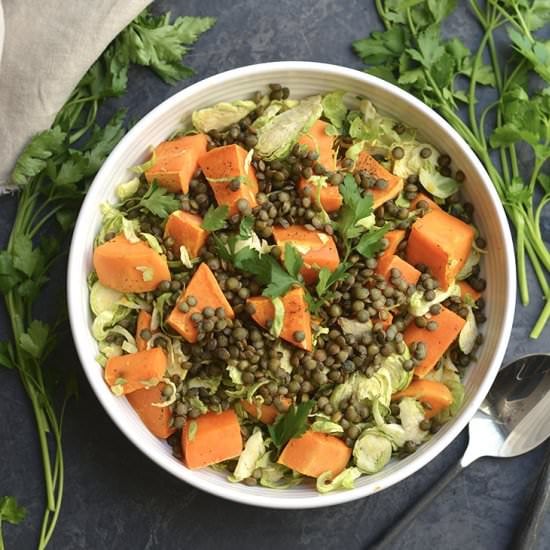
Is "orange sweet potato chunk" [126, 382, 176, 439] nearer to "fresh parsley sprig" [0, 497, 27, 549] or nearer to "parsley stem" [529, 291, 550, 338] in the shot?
"fresh parsley sprig" [0, 497, 27, 549]

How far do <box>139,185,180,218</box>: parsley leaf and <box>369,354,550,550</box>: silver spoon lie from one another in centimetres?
162

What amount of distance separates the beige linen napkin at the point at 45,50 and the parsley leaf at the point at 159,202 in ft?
2.14

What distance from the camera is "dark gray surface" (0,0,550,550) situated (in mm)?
3650

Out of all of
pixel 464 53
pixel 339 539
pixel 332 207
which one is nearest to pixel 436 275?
pixel 332 207

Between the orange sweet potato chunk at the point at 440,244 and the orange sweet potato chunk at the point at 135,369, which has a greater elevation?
the orange sweet potato chunk at the point at 440,244

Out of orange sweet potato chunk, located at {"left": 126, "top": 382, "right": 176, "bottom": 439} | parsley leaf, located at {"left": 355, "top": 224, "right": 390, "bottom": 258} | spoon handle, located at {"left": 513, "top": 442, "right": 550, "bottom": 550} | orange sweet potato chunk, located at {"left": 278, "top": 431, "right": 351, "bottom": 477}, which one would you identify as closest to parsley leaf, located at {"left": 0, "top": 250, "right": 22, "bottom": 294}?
orange sweet potato chunk, located at {"left": 126, "top": 382, "right": 176, "bottom": 439}

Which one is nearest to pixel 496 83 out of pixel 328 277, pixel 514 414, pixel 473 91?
pixel 473 91

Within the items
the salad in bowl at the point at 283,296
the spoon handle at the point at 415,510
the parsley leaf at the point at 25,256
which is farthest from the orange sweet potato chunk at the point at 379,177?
the parsley leaf at the point at 25,256

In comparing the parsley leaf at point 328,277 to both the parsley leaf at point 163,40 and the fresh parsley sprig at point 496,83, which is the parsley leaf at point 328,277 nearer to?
the fresh parsley sprig at point 496,83

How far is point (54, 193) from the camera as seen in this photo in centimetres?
356

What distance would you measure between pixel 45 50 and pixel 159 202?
88 cm

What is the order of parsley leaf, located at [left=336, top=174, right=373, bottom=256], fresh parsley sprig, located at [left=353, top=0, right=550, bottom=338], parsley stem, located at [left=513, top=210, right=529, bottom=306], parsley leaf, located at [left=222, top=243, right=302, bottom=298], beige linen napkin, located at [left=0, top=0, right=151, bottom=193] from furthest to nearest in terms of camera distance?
parsley stem, located at [left=513, top=210, right=529, bottom=306] → fresh parsley sprig, located at [left=353, top=0, right=550, bottom=338] → beige linen napkin, located at [left=0, top=0, right=151, bottom=193] → parsley leaf, located at [left=336, top=174, right=373, bottom=256] → parsley leaf, located at [left=222, top=243, right=302, bottom=298]

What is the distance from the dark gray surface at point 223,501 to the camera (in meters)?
3.65

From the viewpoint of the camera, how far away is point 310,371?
125 inches
